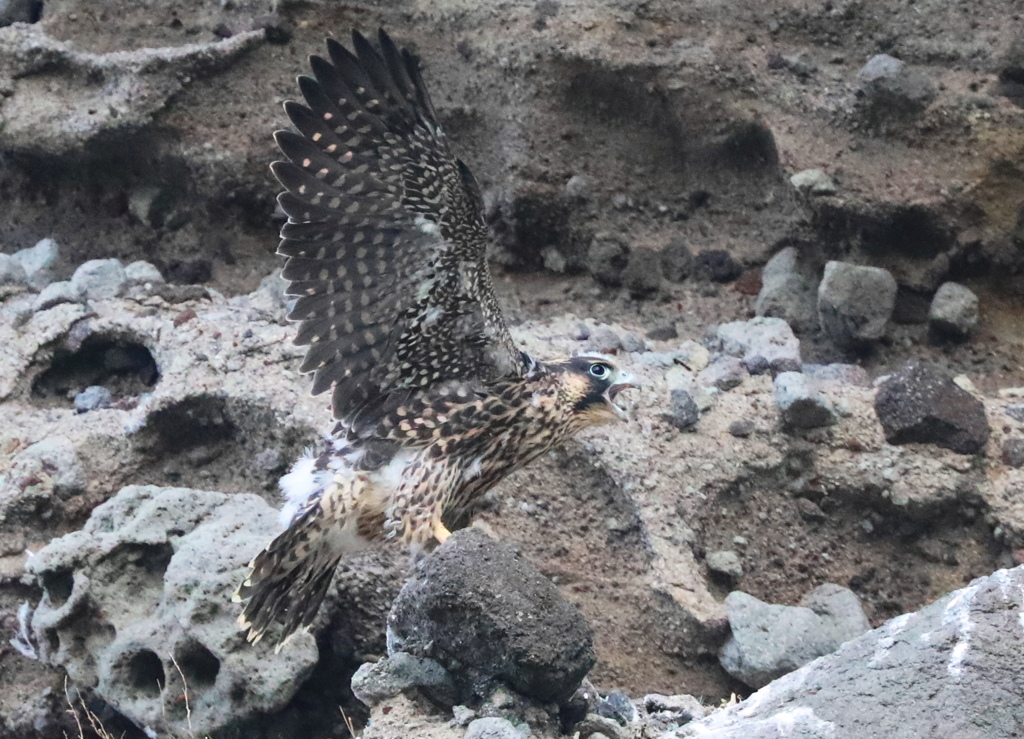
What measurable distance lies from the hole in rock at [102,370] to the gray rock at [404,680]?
2.22 meters

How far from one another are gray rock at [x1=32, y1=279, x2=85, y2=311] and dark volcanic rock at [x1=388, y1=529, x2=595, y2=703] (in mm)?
2643

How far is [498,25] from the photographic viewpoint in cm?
551

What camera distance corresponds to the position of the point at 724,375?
181 inches

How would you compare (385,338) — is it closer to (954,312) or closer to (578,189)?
(578,189)

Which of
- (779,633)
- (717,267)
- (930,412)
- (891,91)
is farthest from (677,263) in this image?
(779,633)

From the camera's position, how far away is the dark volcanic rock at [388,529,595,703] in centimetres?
278

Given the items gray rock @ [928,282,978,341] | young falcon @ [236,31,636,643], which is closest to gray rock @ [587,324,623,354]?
young falcon @ [236,31,636,643]

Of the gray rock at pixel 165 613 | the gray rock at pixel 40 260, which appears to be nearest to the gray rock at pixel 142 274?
the gray rock at pixel 40 260

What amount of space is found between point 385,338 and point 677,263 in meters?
2.25

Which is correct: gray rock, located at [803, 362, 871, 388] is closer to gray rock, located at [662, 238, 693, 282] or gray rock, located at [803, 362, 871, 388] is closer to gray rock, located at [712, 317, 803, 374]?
gray rock, located at [712, 317, 803, 374]

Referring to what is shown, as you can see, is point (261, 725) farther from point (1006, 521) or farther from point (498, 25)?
point (498, 25)

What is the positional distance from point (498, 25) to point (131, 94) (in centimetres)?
175

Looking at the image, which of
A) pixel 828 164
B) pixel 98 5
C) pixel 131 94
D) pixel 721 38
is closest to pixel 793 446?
pixel 828 164

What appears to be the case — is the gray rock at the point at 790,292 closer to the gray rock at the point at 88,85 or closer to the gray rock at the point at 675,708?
the gray rock at the point at 675,708
